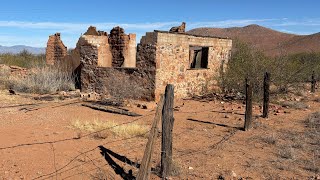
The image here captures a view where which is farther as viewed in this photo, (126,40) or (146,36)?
(126,40)

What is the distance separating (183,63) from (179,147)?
7.43 meters

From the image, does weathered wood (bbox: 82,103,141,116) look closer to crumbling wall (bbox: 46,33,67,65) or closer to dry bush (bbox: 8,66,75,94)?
dry bush (bbox: 8,66,75,94)

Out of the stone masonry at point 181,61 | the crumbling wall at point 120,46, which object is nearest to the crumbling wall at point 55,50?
the crumbling wall at point 120,46

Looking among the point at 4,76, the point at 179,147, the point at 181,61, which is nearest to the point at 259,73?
the point at 181,61

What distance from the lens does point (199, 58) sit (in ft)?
58.5

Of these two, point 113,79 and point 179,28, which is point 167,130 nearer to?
point 113,79

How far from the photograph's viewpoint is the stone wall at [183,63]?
13.2 m

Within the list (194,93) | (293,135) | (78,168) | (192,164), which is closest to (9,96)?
(194,93)

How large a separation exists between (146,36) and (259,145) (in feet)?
23.2

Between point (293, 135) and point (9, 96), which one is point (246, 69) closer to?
point (293, 135)

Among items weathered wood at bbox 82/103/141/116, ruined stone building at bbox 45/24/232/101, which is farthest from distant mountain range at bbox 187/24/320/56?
weathered wood at bbox 82/103/141/116

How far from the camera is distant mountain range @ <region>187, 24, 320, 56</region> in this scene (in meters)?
55.9

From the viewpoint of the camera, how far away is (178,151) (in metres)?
7.07

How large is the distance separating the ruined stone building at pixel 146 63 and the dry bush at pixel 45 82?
0.67 metres
